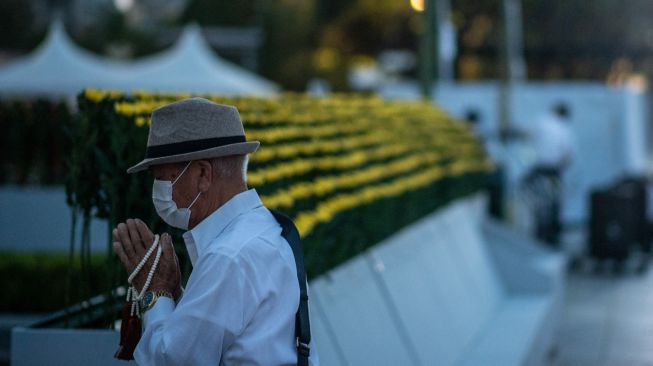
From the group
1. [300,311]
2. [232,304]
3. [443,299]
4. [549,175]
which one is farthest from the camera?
[549,175]

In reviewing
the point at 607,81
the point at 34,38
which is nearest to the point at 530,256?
the point at 607,81

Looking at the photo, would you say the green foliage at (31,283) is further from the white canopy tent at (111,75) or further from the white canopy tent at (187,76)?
the white canopy tent at (187,76)

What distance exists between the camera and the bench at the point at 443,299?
611 centimetres

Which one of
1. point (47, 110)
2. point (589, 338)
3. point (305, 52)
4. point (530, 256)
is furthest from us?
point (305, 52)

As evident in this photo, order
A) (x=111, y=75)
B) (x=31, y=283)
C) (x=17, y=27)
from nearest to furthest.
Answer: (x=31, y=283)
(x=111, y=75)
(x=17, y=27)

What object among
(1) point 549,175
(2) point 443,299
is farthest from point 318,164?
(1) point 549,175

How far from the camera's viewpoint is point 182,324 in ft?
11.4

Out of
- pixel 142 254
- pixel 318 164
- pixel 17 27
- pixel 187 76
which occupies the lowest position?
pixel 187 76

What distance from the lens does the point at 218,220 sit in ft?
12.2

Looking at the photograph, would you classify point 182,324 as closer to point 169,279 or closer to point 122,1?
point 169,279

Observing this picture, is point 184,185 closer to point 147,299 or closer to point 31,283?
point 147,299

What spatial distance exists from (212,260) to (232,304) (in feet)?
0.44

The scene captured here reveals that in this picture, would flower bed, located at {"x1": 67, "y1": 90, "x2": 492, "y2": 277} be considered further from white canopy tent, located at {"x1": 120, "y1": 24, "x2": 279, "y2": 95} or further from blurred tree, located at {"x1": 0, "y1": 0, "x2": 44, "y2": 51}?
blurred tree, located at {"x1": 0, "y1": 0, "x2": 44, "y2": 51}

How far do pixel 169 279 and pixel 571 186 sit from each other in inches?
845
